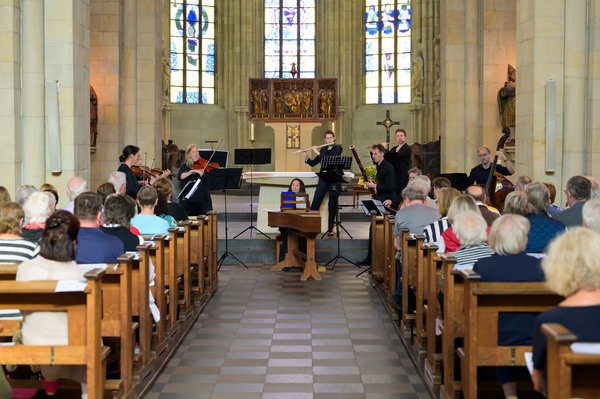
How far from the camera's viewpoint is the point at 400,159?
42.0 ft

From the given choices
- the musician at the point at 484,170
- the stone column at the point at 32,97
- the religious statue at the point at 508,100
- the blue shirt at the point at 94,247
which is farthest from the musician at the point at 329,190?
the blue shirt at the point at 94,247

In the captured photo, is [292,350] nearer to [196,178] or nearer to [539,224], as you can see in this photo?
[539,224]

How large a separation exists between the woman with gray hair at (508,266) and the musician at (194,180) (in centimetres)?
758

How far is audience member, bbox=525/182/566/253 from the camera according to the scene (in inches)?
263

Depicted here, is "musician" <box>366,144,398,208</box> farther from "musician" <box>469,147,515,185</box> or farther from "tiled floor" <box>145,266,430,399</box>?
"tiled floor" <box>145,266,430,399</box>

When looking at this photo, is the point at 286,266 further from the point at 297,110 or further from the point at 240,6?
the point at 240,6

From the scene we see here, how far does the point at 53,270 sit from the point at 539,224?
12.1 ft

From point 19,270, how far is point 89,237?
3.74ft

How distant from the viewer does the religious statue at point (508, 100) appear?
50.3 feet

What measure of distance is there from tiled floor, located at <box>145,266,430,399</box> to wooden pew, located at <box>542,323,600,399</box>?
2.68 meters

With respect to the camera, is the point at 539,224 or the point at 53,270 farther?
the point at 539,224

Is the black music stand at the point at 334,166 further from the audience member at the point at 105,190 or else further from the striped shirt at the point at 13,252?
the striped shirt at the point at 13,252

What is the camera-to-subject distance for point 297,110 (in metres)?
23.4

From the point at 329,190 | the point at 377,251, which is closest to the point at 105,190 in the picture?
the point at 377,251
